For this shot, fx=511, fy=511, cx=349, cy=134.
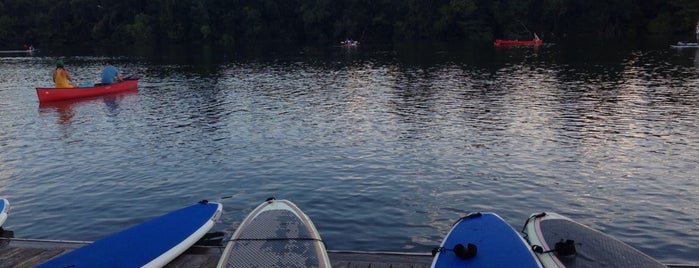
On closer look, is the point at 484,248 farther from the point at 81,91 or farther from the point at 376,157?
the point at 81,91

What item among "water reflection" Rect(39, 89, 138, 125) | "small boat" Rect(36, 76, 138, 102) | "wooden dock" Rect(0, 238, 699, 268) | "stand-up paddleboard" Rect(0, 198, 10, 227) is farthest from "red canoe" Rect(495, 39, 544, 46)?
"stand-up paddleboard" Rect(0, 198, 10, 227)

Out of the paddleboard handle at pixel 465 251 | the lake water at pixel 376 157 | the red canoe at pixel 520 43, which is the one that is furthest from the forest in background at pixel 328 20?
the paddleboard handle at pixel 465 251

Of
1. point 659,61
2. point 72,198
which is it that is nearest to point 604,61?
point 659,61

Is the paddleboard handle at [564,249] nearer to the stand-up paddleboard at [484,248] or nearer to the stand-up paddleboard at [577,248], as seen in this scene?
the stand-up paddleboard at [577,248]

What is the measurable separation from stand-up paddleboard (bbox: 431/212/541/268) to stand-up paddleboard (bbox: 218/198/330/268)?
2493mm

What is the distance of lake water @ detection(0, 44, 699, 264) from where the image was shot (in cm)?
1561

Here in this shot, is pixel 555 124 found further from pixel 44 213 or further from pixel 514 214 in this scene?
pixel 44 213

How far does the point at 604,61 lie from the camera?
61.2m

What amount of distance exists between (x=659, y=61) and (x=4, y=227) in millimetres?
64123

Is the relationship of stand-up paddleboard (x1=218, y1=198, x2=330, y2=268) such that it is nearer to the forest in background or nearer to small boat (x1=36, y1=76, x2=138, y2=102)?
small boat (x1=36, y1=76, x2=138, y2=102)

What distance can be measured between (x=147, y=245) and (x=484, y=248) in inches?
290

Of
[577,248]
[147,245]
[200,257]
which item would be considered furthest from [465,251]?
[147,245]

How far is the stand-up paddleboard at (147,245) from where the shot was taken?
1055cm

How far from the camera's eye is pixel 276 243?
10.9 metres
